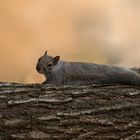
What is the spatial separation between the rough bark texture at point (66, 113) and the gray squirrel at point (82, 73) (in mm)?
738

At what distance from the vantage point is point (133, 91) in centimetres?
489

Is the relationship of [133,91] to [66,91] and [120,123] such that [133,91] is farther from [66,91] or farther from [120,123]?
[66,91]

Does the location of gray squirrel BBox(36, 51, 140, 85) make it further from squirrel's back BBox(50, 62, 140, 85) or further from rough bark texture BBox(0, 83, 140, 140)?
rough bark texture BBox(0, 83, 140, 140)

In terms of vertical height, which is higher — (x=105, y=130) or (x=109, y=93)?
(x=109, y=93)

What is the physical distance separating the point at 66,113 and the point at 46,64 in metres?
1.90

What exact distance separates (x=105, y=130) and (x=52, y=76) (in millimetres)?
2007

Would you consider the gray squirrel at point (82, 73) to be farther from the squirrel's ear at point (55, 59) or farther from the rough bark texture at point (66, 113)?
the rough bark texture at point (66, 113)

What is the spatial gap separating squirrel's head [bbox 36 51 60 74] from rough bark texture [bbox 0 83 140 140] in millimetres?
1443

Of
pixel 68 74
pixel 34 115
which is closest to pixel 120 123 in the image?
pixel 34 115

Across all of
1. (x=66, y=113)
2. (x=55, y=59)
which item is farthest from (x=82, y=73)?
(x=66, y=113)

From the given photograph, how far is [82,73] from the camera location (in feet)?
18.9

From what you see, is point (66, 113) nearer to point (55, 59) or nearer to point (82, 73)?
point (82, 73)

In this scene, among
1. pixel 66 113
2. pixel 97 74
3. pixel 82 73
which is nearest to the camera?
pixel 66 113

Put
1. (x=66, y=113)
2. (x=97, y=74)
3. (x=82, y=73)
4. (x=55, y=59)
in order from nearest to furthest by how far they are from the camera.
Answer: (x=66, y=113) < (x=97, y=74) < (x=82, y=73) < (x=55, y=59)
